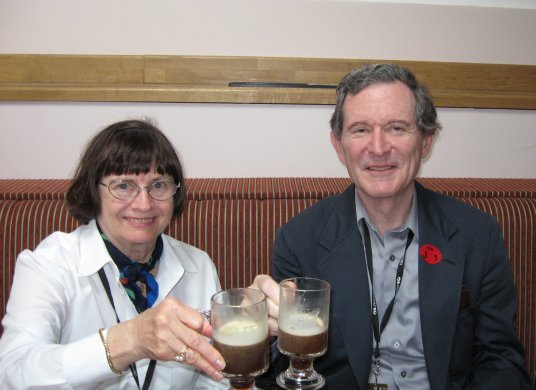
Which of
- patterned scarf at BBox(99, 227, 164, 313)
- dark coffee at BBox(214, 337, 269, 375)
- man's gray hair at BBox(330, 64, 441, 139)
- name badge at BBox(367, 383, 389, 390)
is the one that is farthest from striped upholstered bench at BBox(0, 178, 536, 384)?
dark coffee at BBox(214, 337, 269, 375)

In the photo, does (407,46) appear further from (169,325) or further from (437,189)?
(169,325)

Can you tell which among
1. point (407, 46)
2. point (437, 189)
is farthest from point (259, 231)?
point (407, 46)

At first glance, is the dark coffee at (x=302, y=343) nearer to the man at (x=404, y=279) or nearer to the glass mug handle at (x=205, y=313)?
the glass mug handle at (x=205, y=313)

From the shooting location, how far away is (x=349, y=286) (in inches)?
60.5

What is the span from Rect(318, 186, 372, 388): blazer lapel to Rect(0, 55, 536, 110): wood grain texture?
1044 millimetres

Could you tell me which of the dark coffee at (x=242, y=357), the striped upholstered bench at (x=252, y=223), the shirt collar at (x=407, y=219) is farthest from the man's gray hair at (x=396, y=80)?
the dark coffee at (x=242, y=357)

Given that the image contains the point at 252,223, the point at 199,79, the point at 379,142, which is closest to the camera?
the point at 379,142

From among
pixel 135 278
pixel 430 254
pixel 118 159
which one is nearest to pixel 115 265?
pixel 135 278

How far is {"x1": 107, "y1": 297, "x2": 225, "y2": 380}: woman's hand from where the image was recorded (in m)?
0.98

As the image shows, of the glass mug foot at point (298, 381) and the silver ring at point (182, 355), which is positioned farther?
the glass mug foot at point (298, 381)

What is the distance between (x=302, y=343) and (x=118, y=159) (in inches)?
31.5

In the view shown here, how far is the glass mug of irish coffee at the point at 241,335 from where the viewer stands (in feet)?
3.22

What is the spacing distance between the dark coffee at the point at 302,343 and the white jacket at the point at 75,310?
1.35 feet

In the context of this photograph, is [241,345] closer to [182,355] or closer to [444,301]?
[182,355]
